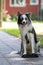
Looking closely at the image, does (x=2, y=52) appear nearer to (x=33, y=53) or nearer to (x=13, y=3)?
(x=33, y=53)

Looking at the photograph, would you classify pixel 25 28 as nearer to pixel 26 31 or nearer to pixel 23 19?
pixel 26 31

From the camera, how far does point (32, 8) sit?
43.6 metres

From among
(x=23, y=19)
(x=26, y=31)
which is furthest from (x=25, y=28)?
(x=23, y=19)

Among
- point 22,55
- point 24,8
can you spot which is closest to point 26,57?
point 22,55

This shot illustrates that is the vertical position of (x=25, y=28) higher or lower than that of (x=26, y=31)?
higher

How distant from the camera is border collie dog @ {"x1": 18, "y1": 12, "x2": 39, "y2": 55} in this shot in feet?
31.5

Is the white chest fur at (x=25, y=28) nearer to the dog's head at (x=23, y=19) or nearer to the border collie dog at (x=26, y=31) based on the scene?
the border collie dog at (x=26, y=31)

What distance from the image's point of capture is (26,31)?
32.5 ft

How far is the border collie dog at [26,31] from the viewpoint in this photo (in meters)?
9.61

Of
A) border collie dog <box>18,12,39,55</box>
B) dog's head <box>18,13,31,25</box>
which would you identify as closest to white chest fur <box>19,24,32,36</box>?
border collie dog <box>18,12,39,55</box>

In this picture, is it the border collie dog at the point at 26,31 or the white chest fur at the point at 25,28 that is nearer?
the border collie dog at the point at 26,31

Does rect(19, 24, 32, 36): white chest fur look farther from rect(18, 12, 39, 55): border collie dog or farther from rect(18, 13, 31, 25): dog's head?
rect(18, 13, 31, 25): dog's head

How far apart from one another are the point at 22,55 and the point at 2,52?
4.73 ft

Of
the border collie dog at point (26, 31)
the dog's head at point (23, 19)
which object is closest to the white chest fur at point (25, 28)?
the border collie dog at point (26, 31)
